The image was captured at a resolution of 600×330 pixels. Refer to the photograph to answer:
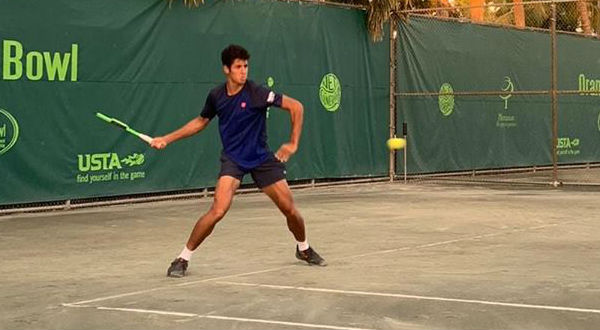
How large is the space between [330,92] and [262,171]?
1176 centimetres

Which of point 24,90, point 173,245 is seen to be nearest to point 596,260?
point 173,245

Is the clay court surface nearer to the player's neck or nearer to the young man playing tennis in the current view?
the young man playing tennis

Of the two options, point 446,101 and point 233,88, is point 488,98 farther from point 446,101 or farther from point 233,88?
point 233,88

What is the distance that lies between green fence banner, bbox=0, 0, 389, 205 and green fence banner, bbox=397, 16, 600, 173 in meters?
1.34

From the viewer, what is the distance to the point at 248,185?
19.0 metres

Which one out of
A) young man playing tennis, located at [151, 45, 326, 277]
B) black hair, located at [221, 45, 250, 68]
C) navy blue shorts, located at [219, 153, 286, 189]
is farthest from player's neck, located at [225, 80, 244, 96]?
navy blue shorts, located at [219, 153, 286, 189]

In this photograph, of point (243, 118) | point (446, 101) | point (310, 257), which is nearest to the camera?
point (243, 118)

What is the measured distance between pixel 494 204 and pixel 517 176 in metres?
8.50

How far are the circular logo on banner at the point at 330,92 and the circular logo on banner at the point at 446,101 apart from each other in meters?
3.30

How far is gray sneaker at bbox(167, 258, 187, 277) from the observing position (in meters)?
8.80

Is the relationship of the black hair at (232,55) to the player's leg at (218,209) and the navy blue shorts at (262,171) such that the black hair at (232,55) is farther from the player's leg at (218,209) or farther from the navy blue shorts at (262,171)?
the player's leg at (218,209)

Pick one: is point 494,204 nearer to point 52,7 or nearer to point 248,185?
point 248,185

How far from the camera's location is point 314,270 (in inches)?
363

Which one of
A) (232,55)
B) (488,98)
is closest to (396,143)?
(488,98)
